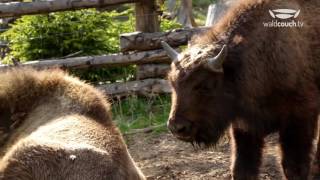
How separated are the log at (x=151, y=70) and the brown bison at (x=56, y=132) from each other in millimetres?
3897

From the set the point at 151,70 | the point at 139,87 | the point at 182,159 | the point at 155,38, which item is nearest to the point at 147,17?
the point at 155,38

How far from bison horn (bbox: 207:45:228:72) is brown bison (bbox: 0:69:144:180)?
3.93 feet

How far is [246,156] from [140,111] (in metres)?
2.70

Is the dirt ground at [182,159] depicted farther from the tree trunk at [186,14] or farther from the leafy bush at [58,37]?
the tree trunk at [186,14]

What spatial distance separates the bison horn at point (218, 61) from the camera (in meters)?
5.59

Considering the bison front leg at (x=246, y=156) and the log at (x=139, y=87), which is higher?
the log at (x=139, y=87)

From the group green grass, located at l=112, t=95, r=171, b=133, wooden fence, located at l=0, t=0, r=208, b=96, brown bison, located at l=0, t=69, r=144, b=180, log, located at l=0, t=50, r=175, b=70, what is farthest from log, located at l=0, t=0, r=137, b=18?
brown bison, located at l=0, t=69, r=144, b=180

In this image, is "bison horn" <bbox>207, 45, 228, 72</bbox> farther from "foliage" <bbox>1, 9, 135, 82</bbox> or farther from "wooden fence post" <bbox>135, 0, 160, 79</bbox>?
"foliage" <bbox>1, 9, 135, 82</bbox>

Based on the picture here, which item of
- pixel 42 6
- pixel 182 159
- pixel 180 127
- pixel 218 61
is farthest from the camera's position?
pixel 42 6

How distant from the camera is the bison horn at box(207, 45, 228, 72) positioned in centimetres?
559

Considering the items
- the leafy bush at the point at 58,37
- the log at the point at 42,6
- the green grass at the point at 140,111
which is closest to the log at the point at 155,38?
the log at the point at 42,6

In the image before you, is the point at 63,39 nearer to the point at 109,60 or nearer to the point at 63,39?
the point at 63,39

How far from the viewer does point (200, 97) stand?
224 inches

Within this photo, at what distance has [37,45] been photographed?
9445 millimetres
